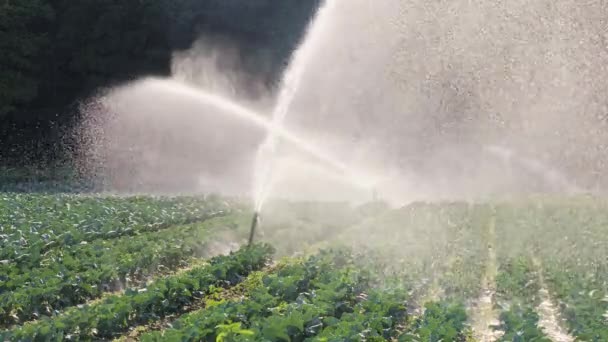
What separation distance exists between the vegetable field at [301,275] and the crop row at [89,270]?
0.03 meters

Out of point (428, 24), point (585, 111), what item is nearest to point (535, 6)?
point (585, 111)

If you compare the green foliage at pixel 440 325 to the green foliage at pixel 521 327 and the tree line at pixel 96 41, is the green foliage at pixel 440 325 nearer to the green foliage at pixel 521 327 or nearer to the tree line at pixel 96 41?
the green foliage at pixel 521 327

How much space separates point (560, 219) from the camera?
20734 millimetres

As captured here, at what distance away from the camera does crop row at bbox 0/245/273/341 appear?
934cm

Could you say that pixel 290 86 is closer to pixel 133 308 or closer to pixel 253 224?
pixel 253 224

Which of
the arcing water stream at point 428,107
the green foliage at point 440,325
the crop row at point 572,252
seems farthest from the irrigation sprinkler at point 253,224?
the arcing water stream at point 428,107

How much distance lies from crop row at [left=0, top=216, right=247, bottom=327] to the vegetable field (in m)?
0.03

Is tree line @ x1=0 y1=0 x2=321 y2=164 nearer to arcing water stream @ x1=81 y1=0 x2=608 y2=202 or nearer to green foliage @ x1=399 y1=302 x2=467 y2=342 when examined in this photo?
arcing water stream @ x1=81 y1=0 x2=608 y2=202

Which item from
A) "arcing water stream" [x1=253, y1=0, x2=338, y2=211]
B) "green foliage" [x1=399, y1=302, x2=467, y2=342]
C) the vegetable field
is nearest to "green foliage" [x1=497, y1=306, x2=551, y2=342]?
the vegetable field

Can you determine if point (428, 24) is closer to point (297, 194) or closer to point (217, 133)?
point (217, 133)

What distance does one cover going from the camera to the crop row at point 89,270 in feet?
36.9

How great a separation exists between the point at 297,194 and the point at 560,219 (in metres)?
10.6

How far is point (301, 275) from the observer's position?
42.0ft

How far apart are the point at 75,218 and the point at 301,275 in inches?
357
